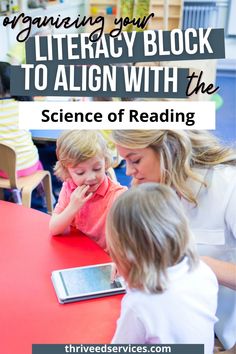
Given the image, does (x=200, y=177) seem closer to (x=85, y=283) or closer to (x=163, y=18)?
(x=85, y=283)

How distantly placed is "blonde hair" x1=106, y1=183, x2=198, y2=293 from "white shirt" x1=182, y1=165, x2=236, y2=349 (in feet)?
0.86

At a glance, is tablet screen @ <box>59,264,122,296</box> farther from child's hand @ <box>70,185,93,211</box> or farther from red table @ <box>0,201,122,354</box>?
child's hand @ <box>70,185,93,211</box>

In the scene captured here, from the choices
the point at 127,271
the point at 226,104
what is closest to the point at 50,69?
the point at 127,271

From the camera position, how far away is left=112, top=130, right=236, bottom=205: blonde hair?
729mm

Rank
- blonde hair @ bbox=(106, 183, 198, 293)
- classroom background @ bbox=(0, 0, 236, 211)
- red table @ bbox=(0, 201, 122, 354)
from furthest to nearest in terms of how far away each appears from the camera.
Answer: classroom background @ bbox=(0, 0, 236, 211), red table @ bbox=(0, 201, 122, 354), blonde hair @ bbox=(106, 183, 198, 293)

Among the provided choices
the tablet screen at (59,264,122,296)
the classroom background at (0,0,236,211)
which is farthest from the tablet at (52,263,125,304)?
the classroom background at (0,0,236,211)

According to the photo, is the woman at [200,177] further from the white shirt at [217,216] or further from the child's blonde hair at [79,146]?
the child's blonde hair at [79,146]

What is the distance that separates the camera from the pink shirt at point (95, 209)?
1.00 m

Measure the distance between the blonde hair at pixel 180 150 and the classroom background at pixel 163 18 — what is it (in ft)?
3.18

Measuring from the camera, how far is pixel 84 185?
3.15 ft

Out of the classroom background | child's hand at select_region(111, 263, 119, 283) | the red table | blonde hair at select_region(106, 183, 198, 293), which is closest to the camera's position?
blonde hair at select_region(106, 183, 198, 293)

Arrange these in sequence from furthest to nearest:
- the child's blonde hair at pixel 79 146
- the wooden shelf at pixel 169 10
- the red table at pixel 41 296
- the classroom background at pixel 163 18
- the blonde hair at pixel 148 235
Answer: the wooden shelf at pixel 169 10 < the classroom background at pixel 163 18 < the child's blonde hair at pixel 79 146 < the red table at pixel 41 296 < the blonde hair at pixel 148 235

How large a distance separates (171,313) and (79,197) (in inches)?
19.0

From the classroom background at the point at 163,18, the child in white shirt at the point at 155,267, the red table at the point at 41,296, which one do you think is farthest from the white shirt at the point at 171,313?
the classroom background at the point at 163,18
